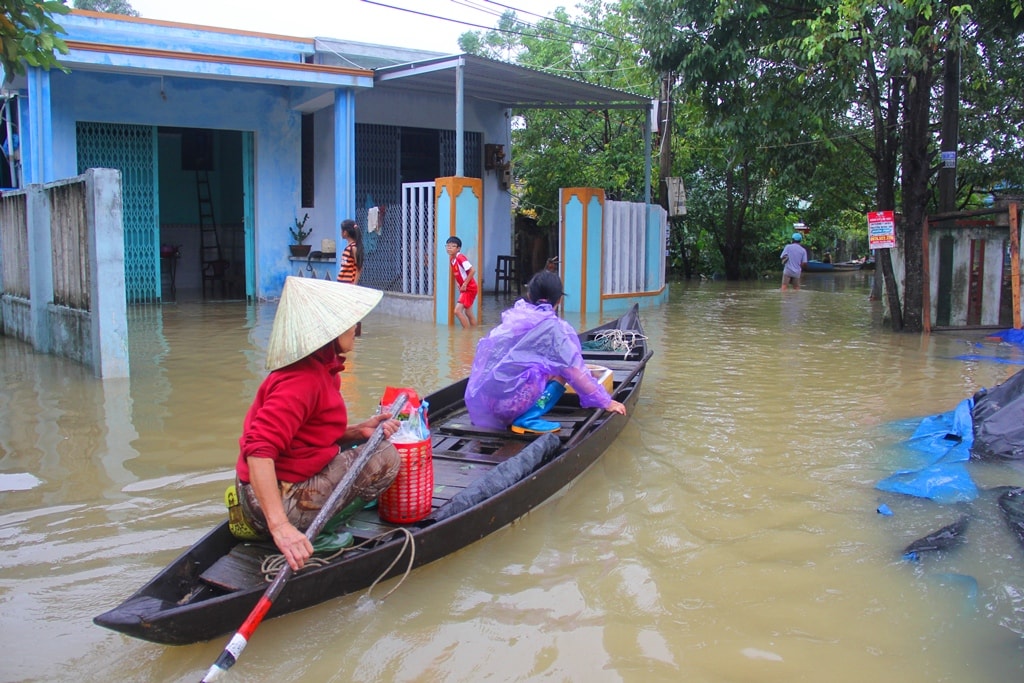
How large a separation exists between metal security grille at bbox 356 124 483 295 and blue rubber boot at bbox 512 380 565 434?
7789mm

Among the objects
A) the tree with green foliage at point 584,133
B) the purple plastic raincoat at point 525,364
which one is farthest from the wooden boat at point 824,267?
the purple plastic raincoat at point 525,364

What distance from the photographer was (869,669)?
353cm

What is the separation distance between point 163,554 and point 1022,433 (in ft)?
18.4

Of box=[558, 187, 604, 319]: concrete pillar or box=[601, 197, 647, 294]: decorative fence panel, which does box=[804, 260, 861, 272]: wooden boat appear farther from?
box=[558, 187, 604, 319]: concrete pillar

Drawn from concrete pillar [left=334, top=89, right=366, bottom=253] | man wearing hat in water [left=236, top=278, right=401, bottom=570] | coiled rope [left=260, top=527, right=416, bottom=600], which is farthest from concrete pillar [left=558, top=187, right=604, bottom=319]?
man wearing hat in water [left=236, top=278, right=401, bottom=570]

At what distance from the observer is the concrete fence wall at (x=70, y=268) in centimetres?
812

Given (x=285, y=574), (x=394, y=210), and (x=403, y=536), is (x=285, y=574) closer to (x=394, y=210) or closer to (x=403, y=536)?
(x=403, y=536)

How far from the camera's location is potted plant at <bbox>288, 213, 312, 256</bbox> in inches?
629

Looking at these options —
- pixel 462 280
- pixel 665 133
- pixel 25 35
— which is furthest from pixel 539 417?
pixel 665 133

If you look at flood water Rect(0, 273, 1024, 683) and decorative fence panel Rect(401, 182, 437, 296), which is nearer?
flood water Rect(0, 273, 1024, 683)

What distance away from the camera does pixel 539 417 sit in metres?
5.91

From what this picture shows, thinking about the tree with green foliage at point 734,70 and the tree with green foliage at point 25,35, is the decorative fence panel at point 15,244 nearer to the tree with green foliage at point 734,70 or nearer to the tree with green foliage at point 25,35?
the tree with green foliage at point 25,35

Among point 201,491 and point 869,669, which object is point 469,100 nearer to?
point 201,491

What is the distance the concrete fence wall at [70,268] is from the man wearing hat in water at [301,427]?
5.22 m
